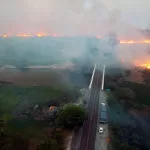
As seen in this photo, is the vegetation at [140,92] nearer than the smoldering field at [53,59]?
Yes

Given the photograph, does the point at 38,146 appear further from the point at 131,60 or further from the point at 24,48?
the point at 24,48

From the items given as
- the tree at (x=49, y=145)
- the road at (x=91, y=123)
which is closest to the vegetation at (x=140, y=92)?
the road at (x=91, y=123)

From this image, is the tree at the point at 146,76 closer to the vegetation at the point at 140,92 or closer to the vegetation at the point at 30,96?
the vegetation at the point at 140,92

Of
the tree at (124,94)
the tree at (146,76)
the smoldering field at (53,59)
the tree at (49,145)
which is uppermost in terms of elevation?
the smoldering field at (53,59)

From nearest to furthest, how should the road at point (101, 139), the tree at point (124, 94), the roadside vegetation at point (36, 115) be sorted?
the road at point (101, 139)
the roadside vegetation at point (36, 115)
the tree at point (124, 94)

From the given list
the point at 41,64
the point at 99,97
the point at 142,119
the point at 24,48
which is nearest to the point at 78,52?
the point at 41,64
